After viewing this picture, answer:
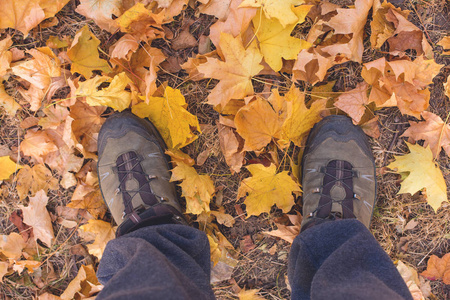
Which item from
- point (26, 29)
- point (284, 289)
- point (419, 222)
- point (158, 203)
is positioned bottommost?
point (284, 289)

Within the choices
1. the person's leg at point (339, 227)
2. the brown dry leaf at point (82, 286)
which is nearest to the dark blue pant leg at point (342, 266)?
the person's leg at point (339, 227)

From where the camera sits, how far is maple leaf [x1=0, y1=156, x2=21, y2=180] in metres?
1.76

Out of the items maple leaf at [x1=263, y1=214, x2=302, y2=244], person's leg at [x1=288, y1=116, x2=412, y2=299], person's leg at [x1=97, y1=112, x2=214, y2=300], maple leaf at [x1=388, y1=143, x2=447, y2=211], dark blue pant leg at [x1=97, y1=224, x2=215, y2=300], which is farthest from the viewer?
maple leaf at [x1=263, y1=214, x2=302, y2=244]

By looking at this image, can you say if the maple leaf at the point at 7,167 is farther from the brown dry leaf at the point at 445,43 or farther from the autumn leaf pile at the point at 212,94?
the brown dry leaf at the point at 445,43

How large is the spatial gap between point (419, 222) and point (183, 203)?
54.4 inches

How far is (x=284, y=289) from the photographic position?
1.81m

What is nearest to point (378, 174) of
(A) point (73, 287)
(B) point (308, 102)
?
(B) point (308, 102)

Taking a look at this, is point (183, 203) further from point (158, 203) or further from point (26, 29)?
point (26, 29)

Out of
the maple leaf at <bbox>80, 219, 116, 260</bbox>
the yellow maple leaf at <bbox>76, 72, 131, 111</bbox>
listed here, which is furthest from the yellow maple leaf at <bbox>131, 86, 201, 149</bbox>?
the maple leaf at <bbox>80, 219, 116, 260</bbox>

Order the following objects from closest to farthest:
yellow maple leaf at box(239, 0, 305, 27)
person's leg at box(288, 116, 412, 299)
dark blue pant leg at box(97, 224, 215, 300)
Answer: dark blue pant leg at box(97, 224, 215, 300) < person's leg at box(288, 116, 412, 299) < yellow maple leaf at box(239, 0, 305, 27)

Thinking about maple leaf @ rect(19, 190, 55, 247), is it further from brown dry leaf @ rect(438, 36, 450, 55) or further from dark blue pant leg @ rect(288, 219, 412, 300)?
brown dry leaf @ rect(438, 36, 450, 55)

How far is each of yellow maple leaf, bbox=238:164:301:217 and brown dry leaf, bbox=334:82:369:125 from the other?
1.56ft

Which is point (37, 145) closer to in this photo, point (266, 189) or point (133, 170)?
point (133, 170)

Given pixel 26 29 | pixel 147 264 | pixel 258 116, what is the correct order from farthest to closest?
1. pixel 26 29
2. pixel 258 116
3. pixel 147 264
